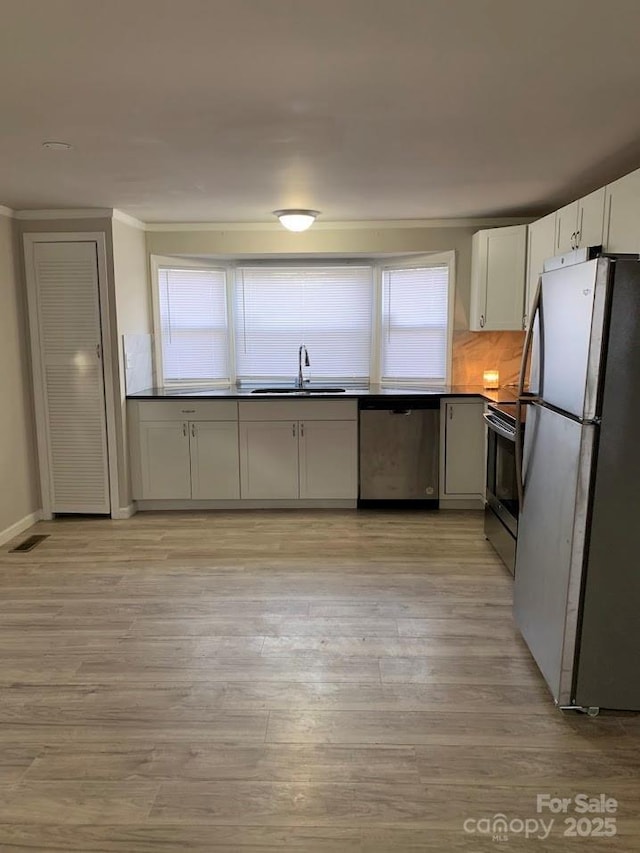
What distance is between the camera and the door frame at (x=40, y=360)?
4387 millimetres

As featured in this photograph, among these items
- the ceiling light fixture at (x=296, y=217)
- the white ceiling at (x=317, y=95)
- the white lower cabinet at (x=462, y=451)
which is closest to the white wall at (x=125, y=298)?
the white ceiling at (x=317, y=95)

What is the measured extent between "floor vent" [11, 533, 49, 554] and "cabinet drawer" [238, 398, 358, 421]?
1.72 m

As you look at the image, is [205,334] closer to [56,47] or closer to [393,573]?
[393,573]

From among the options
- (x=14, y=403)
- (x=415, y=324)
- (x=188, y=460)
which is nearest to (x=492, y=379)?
(x=415, y=324)

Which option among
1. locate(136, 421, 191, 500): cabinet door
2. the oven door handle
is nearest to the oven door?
the oven door handle

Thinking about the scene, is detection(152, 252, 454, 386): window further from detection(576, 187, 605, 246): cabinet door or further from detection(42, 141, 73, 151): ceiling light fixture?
detection(42, 141, 73, 151): ceiling light fixture

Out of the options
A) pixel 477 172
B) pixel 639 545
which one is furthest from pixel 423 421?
pixel 639 545

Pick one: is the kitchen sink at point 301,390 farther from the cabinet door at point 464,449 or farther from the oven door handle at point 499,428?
the oven door handle at point 499,428

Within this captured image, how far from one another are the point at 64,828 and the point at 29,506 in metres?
3.24

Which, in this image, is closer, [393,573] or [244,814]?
[244,814]

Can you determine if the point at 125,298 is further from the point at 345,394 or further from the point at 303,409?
the point at 345,394

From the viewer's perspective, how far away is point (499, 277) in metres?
4.61

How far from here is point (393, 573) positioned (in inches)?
143

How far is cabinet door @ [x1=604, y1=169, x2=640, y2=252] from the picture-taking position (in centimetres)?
279
